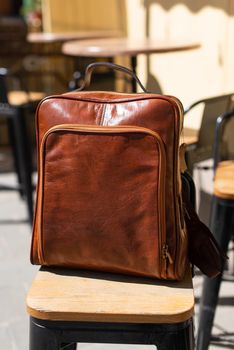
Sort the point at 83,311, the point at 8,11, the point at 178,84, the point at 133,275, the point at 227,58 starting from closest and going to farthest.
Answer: the point at 83,311
the point at 133,275
the point at 227,58
the point at 178,84
the point at 8,11

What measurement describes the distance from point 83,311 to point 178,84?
236 cm

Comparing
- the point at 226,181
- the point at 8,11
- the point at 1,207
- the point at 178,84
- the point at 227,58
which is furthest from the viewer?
the point at 8,11

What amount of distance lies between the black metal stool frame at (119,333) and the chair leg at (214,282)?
0.65 metres

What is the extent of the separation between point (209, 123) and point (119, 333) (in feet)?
4.44

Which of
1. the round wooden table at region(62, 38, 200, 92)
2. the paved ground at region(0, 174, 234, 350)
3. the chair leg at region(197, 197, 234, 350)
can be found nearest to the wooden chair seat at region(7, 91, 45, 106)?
the round wooden table at region(62, 38, 200, 92)

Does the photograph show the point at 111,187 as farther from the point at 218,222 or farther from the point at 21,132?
the point at 21,132

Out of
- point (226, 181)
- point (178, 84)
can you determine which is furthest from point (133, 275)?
point (178, 84)

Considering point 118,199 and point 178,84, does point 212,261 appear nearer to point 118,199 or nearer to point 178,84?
point 118,199

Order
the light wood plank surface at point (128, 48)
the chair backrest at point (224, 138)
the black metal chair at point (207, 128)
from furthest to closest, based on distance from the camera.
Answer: the light wood plank surface at point (128, 48) < the black metal chair at point (207, 128) < the chair backrest at point (224, 138)

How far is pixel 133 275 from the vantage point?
1241 millimetres

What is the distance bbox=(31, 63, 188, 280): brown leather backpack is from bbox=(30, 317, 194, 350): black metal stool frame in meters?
0.13

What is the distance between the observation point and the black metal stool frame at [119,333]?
113 cm

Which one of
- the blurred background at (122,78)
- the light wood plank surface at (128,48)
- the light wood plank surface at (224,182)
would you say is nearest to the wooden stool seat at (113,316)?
the light wood plank surface at (224,182)

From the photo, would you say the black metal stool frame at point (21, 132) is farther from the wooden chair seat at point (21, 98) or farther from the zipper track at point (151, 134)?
the zipper track at point (151, 134)
